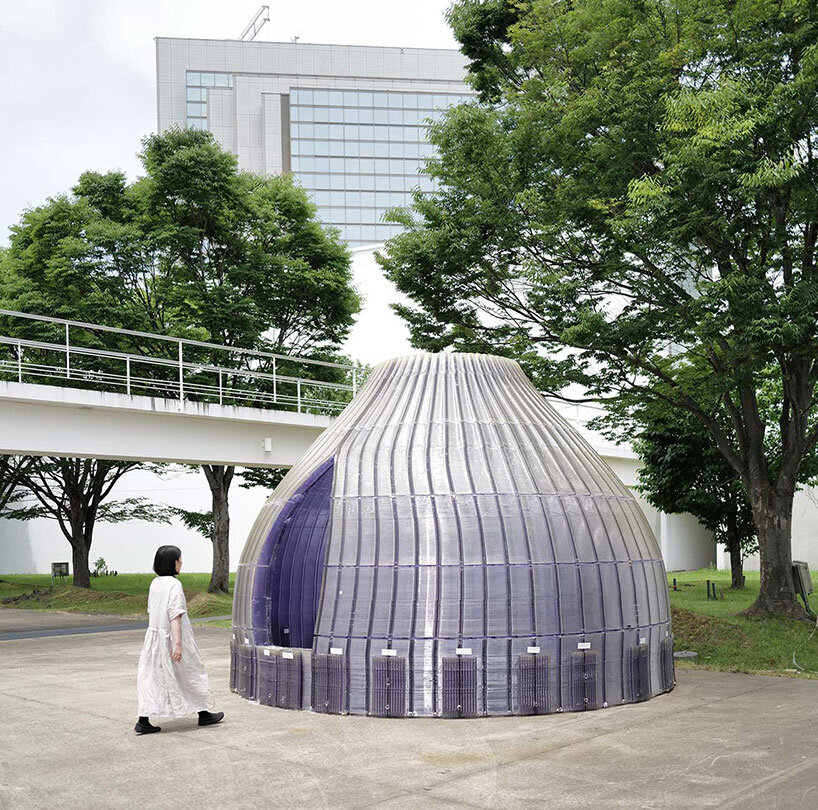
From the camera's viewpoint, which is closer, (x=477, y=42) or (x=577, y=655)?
(x=577, y=655)

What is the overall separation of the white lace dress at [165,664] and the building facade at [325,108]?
78.9 meters

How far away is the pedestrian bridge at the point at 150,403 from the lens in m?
20.1

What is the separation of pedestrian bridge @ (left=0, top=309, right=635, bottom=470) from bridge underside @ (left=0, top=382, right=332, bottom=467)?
22 mm

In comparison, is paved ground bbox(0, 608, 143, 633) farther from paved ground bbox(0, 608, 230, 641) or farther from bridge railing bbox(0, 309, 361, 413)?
bridge railing bbox(0, 309, 361, 413)

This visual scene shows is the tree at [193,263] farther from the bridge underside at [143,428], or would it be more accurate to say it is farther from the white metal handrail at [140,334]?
the bridge underside at [143,428]

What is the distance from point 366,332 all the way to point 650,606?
37.0 meters

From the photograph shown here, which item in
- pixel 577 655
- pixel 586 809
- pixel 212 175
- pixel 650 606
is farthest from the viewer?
pixel 212 175

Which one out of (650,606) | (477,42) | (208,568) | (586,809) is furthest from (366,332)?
(586,809)

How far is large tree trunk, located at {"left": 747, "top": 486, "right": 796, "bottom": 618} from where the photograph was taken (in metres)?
18.7

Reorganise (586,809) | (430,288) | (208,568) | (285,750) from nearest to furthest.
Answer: (586,809) < (285,750) < (430,288) < (208,568)

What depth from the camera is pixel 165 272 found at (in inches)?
1136

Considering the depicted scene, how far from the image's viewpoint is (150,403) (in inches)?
848

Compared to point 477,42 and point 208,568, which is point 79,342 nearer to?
point 477,42

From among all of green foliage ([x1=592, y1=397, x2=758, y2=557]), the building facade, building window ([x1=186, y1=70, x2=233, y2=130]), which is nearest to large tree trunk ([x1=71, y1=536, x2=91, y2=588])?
green foliage ([x1=592, y1=397, x2=758, y2=557])
